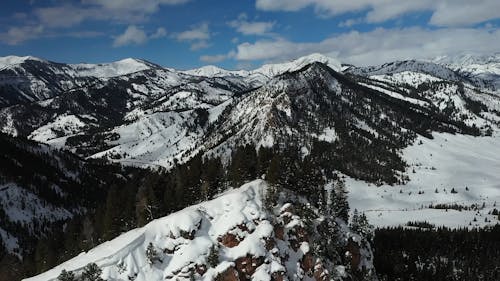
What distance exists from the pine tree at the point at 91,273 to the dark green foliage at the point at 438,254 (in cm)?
8677

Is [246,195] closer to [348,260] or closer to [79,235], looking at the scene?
[348,260]

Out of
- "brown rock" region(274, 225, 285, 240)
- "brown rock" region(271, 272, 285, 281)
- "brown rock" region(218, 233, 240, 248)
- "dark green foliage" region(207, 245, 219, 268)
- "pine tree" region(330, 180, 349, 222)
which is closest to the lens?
"dark green foliage" region(207, 245, 219, 268)

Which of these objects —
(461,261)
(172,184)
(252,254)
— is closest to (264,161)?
(172,184)

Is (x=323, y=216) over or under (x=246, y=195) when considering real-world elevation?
under

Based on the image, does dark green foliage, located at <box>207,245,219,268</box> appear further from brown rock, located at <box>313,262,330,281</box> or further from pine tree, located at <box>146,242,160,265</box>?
brown rock, located at <box>313,262,330,281</box>

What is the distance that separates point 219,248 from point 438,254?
119535 millimetres

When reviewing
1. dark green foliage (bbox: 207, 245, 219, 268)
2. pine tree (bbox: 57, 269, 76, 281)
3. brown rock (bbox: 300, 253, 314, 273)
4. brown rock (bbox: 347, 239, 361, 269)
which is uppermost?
pine tree (bbox: 57, 269, 76, 281)

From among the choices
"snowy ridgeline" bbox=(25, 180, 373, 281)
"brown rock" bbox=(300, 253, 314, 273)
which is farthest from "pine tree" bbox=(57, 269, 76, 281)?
"brown rock" bbox=(300, 253, 314, 273)

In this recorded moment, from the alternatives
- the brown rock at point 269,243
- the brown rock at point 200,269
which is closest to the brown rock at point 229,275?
the brown rock at point 200,269

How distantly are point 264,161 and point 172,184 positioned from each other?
22877mm

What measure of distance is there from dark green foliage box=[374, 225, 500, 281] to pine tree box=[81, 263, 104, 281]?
86770 mm

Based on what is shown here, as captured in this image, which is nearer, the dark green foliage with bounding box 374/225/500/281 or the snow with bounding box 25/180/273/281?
the snow with bounding box 25/180/273/281

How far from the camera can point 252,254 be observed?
7456 cm

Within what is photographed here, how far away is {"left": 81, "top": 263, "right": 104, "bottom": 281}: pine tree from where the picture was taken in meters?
65.2
